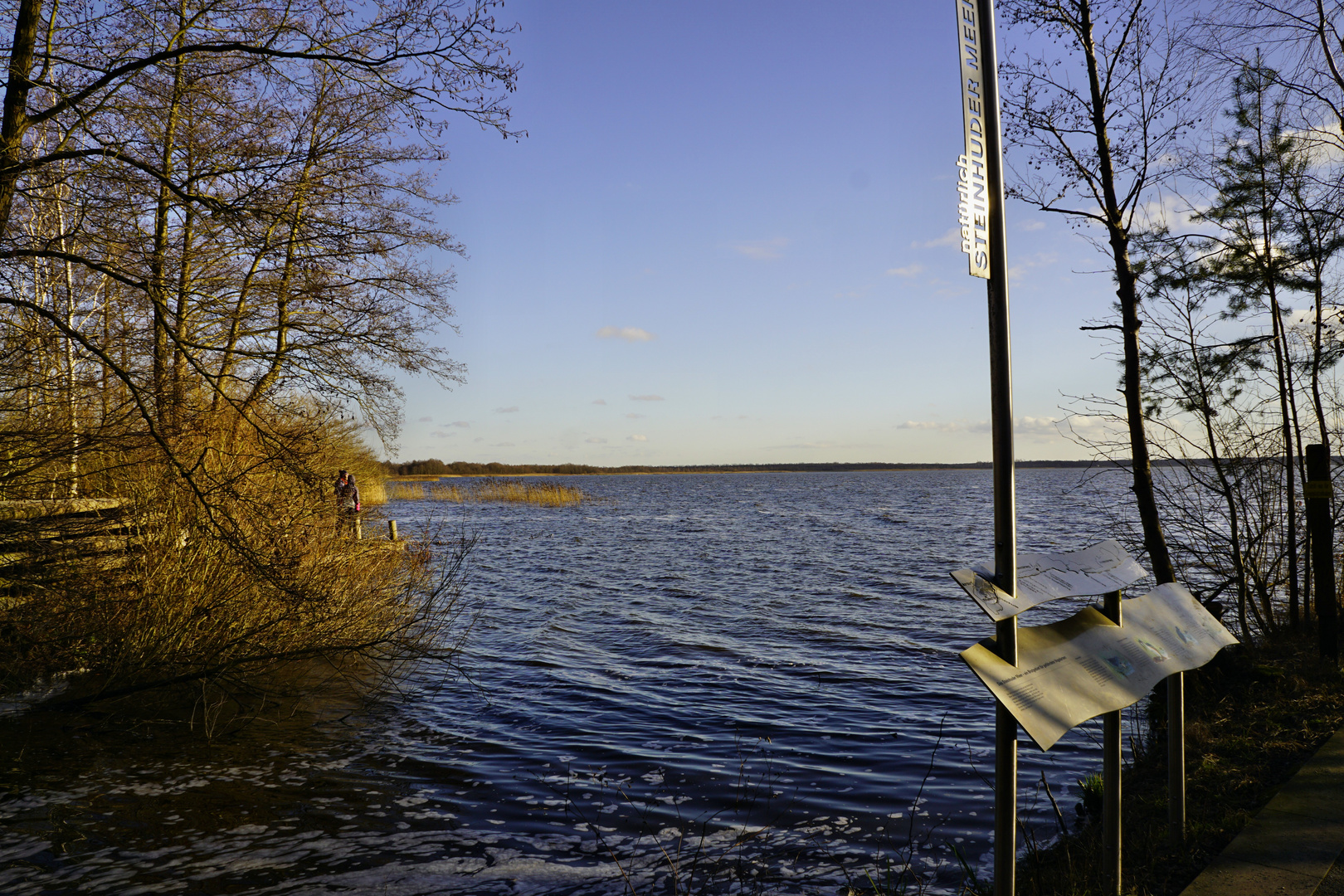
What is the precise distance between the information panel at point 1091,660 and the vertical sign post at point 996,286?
0.13 m

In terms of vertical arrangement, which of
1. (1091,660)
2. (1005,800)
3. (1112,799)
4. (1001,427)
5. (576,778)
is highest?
(1001,427)

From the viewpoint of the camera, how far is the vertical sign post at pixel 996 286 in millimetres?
3244

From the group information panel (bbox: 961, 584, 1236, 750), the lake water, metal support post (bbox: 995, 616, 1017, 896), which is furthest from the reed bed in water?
metal support post (bbox: 995, 616, 1017, 896)

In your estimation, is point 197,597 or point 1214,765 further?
point 197,597

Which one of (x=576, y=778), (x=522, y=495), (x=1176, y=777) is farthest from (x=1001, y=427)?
(x=522, y=495)

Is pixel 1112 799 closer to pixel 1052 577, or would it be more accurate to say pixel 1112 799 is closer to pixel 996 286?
pixel 1052 577

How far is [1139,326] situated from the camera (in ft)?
25.7

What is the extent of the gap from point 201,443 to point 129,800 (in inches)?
169

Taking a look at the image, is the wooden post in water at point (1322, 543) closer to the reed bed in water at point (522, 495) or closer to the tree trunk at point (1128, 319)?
the tree trunk at point (1128, 319)

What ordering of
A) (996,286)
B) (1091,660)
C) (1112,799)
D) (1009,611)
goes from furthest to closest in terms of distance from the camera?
(1112,799), (1091,660), (996,286), (1009,611)

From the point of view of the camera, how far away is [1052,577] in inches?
142

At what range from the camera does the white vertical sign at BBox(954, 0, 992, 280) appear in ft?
10.4

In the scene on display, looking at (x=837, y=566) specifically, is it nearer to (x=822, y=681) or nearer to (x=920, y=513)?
(x=822, y=681)

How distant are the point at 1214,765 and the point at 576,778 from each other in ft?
15.7
